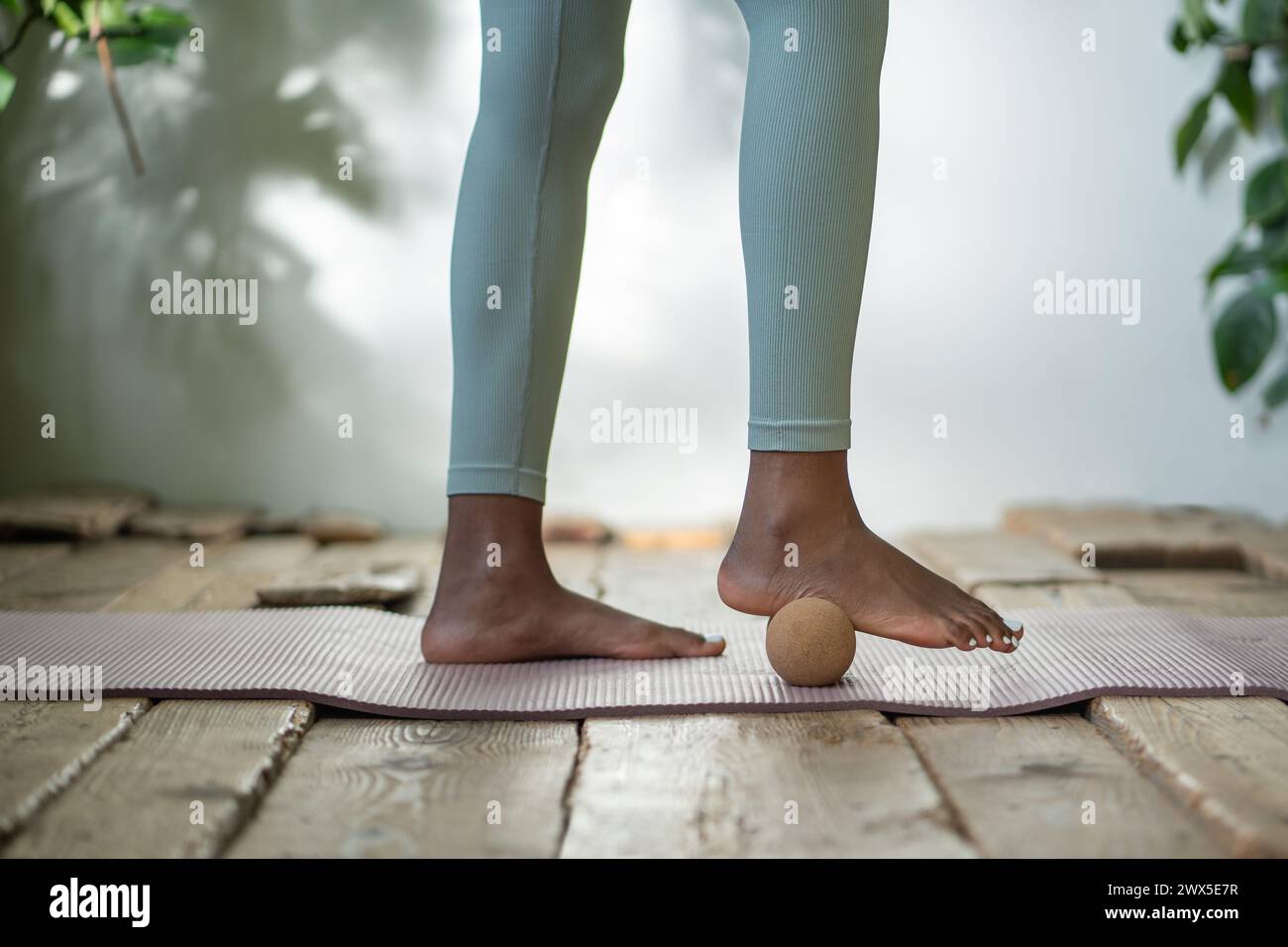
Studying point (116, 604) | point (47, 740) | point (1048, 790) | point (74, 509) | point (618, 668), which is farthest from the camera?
point (74, 509)

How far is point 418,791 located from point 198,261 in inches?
68.6

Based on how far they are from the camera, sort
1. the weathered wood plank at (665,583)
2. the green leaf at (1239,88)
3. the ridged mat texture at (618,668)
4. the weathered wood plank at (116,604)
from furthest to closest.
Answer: the green leaf at (1239,88)
the weathered wood plank at (665,583)
the ridged mat texture at (618,668)
the weathered wood plank at (116,604)

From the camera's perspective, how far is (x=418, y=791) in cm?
78

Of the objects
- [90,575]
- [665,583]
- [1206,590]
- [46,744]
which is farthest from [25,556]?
[1206,590]

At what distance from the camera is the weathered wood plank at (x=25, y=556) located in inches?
67.2

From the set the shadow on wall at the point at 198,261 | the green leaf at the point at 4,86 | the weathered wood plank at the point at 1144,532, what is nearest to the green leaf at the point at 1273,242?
the weathered wood plank at the point at 1144,532

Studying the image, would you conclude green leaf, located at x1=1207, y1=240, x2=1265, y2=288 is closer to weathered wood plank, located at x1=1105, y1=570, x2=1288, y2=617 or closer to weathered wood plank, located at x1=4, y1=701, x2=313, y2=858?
weathered wood plank, located at x1=1105, y1=570, x2=1288, y2=617

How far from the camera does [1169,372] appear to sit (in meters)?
2.27

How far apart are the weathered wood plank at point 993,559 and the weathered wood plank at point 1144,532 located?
0.05 meters

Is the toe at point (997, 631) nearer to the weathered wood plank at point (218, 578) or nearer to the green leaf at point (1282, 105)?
the weathered wood plank at point (218, 578)

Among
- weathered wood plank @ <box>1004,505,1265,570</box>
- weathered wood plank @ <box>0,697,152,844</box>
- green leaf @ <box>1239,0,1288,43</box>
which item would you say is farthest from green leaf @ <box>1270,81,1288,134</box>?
weathered wood plank @ <box>0,697,152,844</box>

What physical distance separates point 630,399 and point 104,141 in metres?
1.11

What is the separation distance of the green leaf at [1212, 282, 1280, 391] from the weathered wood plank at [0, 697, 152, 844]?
6.27ft

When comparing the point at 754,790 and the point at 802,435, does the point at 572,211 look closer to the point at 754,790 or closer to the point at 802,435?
the point at 802,435
